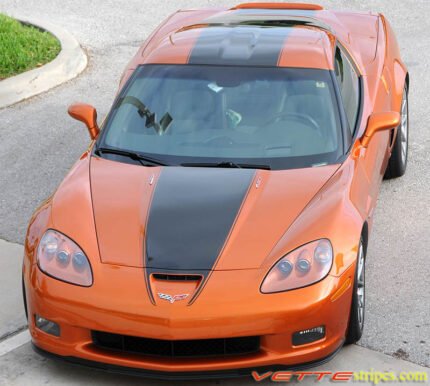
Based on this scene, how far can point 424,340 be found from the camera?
19.1 feet

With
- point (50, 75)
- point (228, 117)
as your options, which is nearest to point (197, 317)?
point (228, 117)

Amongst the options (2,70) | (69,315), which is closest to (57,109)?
(2,70)

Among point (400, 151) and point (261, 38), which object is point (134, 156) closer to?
point (261, 38)

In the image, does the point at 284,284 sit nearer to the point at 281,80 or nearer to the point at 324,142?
the point at 324,142

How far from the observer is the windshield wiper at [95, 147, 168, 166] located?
6172 millimetres

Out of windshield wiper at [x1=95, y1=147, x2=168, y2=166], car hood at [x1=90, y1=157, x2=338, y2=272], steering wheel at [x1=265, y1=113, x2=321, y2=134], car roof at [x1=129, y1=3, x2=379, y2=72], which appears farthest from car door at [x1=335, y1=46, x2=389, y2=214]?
windshield wiper at [x1=95, y1=147, x2=168, y2=166]

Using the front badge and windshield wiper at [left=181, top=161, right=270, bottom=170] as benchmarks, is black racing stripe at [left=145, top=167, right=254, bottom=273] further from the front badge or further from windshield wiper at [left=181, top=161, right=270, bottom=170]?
the front badge

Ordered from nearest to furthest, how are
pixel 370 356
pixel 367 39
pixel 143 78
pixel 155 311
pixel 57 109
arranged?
1. pixel 155 311
2. pixel 370 356
3. pixel 143 78
4. pixel 367 39
5. pixel 57 109

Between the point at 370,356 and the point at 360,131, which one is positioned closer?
the point at 370,356

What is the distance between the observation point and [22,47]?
11.1 metres

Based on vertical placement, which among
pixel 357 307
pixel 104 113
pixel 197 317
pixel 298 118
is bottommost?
pixel 104 113

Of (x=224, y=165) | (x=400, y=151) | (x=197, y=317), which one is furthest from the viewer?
(x=400, y=151)

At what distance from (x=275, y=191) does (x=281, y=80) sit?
109 centimetres

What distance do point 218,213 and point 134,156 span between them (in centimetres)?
89
